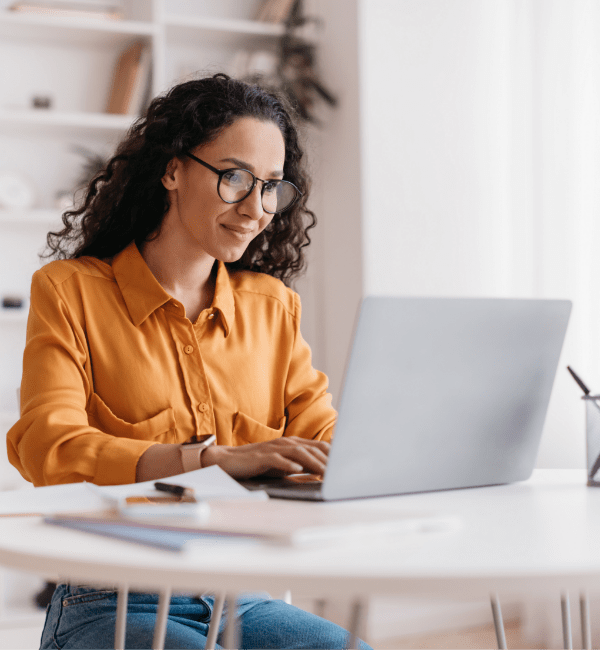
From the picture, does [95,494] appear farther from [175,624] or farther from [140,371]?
[140,371]

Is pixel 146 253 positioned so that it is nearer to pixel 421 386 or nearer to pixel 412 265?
pixel 421 386

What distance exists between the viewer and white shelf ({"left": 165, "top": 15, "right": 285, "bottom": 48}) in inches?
120

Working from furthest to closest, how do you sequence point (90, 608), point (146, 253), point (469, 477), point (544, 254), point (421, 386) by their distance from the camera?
point (544, 254)
point (146, 253)
point (90, 608)
point (469, 477)
point (421, 386)

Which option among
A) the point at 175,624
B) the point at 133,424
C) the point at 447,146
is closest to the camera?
the point at 175,624

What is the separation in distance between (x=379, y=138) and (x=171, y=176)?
1.53 meters

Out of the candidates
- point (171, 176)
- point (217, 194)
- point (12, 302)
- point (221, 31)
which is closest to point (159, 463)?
point (217, 194)

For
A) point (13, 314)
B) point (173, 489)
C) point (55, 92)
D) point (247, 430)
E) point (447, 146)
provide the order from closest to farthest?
point (173, 489) → point (247, 430) → point (13, 314) → point (447, 146) → point (55, 92)

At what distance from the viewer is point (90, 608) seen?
1.07 metres

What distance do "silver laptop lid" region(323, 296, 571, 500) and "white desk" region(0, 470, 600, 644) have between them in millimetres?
129

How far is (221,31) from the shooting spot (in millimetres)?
3115

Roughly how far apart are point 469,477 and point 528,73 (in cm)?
211

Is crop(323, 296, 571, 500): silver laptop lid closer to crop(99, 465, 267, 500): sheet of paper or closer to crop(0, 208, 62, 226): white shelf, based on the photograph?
crop(99, 465, 267, 500): sheet of paper

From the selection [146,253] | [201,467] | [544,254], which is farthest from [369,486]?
[544,254]

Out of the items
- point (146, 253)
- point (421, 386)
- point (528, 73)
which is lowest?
point (421, 386)
